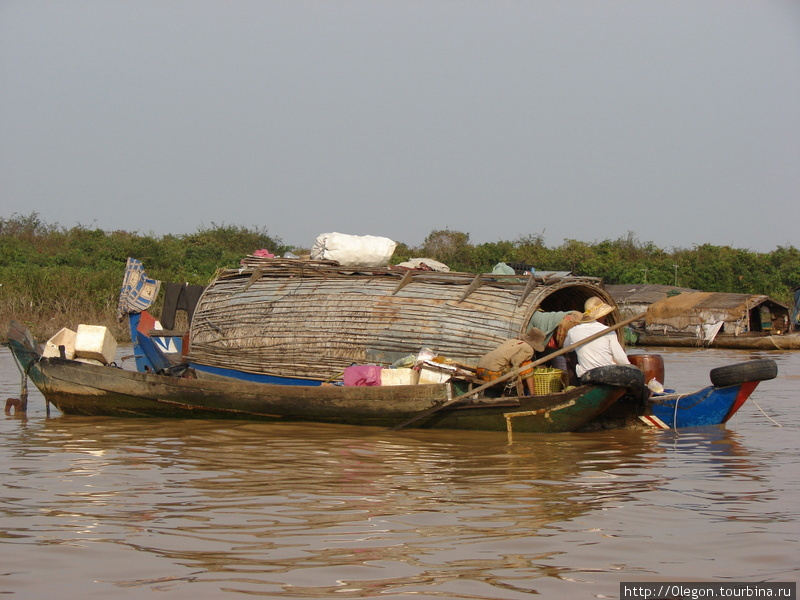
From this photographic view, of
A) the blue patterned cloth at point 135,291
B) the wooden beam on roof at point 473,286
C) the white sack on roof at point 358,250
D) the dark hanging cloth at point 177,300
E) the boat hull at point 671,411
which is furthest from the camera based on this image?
the dark hanging cloth at point 177,300

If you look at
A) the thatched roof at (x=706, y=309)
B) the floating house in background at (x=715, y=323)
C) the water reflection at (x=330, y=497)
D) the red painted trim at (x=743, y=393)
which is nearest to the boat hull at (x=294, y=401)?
the water reflection at (x=330, y=497)

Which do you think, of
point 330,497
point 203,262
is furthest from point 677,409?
point 203,262

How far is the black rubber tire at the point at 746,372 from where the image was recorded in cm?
762

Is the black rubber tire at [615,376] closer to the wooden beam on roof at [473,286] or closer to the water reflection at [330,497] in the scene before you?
the water reflection at [330,497]

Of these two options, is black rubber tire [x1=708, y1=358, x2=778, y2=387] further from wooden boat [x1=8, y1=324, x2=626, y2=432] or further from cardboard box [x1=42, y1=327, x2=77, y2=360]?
cardboard box [x1=42, y1=327, x2=77, y2=360]

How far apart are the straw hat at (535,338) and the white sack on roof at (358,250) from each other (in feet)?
7.86

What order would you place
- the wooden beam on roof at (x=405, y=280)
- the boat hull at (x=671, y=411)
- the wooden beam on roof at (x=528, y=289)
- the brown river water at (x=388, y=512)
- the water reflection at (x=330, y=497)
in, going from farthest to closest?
the wooden beam on roof at (x=405, y=280)
the wooden beam on roof at (x=528, y=289)
the boat hull at (x=671, y=411)
the water reflection at (x=330, y=497)
the brown river water at (x=388, y=512)

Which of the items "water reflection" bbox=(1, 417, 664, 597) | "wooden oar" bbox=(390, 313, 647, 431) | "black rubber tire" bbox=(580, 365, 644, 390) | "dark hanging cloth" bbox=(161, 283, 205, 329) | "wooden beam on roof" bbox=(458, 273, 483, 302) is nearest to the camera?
"water reflection" bbox=(1, 417, 664, 597)

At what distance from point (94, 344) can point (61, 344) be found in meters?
0.43

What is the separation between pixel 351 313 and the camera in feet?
A: 28.9

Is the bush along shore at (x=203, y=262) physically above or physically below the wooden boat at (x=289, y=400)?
above

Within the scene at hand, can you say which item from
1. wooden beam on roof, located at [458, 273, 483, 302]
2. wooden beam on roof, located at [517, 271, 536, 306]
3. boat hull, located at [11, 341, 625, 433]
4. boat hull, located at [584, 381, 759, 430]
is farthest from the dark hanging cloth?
boat hull, located at [584, 381, 759, 430]

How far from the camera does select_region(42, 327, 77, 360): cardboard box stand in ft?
30.2

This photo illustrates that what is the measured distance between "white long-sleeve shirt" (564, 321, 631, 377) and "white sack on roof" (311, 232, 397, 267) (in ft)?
8.88
